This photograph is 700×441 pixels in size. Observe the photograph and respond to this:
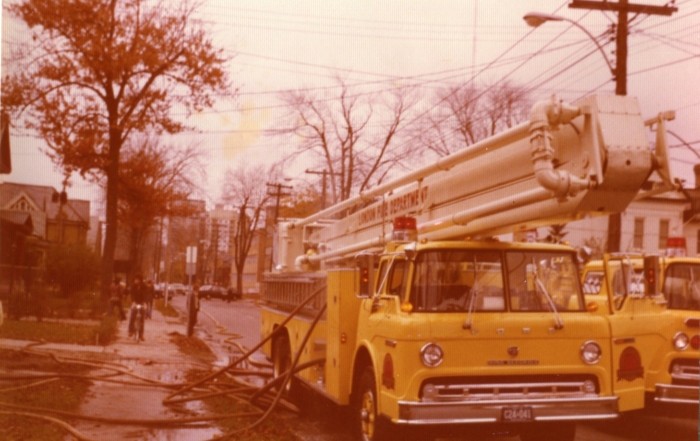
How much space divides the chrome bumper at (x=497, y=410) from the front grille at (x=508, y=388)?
9cm

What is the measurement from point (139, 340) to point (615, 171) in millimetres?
16413

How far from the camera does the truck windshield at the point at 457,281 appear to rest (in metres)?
7.18

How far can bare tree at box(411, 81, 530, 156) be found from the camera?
37.0 feet

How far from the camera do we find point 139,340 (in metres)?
20.2

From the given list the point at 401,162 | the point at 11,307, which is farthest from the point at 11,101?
the point at 11,307

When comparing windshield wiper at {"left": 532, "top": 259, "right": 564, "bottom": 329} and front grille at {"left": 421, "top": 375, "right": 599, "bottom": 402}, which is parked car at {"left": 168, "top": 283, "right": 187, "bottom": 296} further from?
front grille at {"left": 421, "top": 375, "right": 599, "bottom": 402}

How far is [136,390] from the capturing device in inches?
460

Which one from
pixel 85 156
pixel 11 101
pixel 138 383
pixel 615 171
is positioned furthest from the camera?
pixel 85 156

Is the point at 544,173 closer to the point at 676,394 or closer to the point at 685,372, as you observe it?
the point at 676,394

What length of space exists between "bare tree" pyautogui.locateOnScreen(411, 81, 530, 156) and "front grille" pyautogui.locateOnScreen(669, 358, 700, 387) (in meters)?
4.05

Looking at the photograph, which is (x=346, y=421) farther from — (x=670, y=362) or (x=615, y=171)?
(x=615, y=171)

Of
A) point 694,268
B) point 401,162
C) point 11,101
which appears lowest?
point 694,268

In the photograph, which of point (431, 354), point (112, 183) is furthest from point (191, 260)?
point (431, 354)

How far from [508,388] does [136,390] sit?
6831 millimetres
